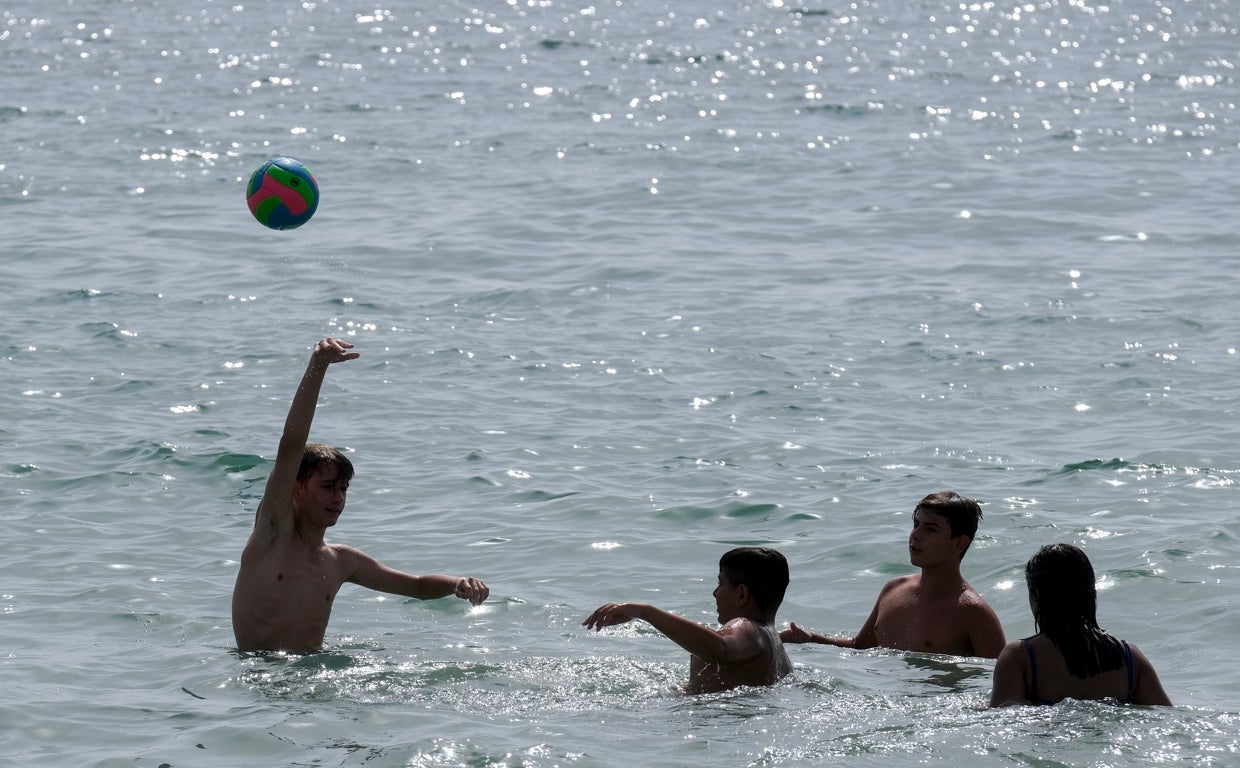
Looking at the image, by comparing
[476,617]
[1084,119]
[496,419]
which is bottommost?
[476,617]

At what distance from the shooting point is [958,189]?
934 inches

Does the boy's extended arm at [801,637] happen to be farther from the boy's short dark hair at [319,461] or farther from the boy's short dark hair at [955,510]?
the boy's short dark hair at [319,461]

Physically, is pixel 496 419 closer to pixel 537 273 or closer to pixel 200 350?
pixel 200 350

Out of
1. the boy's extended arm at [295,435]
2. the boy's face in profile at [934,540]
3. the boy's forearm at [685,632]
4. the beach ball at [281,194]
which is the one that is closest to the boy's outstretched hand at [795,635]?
the boy's face in profile at [934,540]

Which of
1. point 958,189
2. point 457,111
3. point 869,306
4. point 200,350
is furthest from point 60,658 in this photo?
point 457,111

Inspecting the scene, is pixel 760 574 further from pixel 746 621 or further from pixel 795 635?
pixel 795 635

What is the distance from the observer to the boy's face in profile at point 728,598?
7910 millimetres

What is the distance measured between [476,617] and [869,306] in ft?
27.2

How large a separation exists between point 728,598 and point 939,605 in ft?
5.14

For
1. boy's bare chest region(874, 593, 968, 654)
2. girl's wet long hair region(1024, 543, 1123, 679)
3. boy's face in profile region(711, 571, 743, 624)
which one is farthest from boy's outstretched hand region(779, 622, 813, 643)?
girl's wet long hair region(1024, 543, 1123, 679)

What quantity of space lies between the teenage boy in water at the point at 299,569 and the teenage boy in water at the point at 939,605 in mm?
2099

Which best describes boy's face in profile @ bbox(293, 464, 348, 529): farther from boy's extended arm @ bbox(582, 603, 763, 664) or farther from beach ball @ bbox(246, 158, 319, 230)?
beach ball @ bbox(246, 158, 319, 230)

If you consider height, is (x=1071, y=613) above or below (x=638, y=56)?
below

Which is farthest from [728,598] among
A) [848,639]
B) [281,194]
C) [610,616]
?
[281,194]
